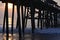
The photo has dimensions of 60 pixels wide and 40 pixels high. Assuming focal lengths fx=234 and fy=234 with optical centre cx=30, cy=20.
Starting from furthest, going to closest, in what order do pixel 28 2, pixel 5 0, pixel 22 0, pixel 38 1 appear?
pixel 38 1 → pixel 28 2 → pixel 22 0 → pixel 5 0

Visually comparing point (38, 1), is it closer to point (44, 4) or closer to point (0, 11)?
point (44, 4)

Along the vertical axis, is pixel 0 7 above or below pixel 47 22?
above

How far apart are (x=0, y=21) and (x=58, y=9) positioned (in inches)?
344

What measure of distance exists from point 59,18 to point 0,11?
817 centimetres

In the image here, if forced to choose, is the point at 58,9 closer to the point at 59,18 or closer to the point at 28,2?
the point at 59,18

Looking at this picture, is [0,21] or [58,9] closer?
[58,9]

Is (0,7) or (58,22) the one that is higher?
(0,7)

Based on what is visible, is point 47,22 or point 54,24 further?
point 54,24

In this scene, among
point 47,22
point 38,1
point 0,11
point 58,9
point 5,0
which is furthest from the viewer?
point 0,11

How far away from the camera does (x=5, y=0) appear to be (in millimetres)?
14180

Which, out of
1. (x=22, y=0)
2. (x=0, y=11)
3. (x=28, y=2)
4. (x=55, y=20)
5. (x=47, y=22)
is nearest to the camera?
(x=22, y=0)

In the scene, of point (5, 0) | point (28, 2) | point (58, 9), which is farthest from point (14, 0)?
point (58, 9)

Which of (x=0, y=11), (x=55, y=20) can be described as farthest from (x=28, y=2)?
(x=0, y=11)

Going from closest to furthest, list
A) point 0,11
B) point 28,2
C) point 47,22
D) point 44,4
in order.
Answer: point 28,2, point 44,4, point 47,22, point 0,11
